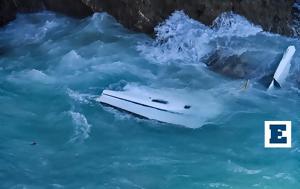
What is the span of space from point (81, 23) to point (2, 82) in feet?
9.90

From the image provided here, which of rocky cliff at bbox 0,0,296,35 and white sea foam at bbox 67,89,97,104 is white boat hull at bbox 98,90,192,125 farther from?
rocky cliff at bbox 0,0,296,35

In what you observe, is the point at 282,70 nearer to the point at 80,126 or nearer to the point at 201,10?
the point at 201,10

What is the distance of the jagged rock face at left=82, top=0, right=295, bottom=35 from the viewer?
47.3ft

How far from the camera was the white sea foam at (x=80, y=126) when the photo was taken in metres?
11.9

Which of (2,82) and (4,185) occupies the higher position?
(2,82)

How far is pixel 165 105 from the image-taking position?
12227 mm

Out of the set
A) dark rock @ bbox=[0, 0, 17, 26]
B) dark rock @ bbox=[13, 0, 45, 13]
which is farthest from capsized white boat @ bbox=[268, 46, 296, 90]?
dark rock @ bbox=[0, 0, 17, 26]

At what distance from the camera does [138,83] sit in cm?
1326

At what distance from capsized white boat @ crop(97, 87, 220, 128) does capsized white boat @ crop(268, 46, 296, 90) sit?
5.26ft

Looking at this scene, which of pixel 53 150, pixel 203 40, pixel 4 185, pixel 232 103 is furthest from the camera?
pixel 203 40

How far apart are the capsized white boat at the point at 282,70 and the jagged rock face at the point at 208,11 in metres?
1.07

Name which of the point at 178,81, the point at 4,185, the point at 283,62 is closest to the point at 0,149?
the point at 4,185

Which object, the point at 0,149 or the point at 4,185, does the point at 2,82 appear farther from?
the point at 4,185

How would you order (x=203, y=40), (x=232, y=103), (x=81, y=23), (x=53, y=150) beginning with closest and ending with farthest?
(x=53, y=150)
(x=232, y=103)
(x=203, y=40)
(x=81, y=23)
